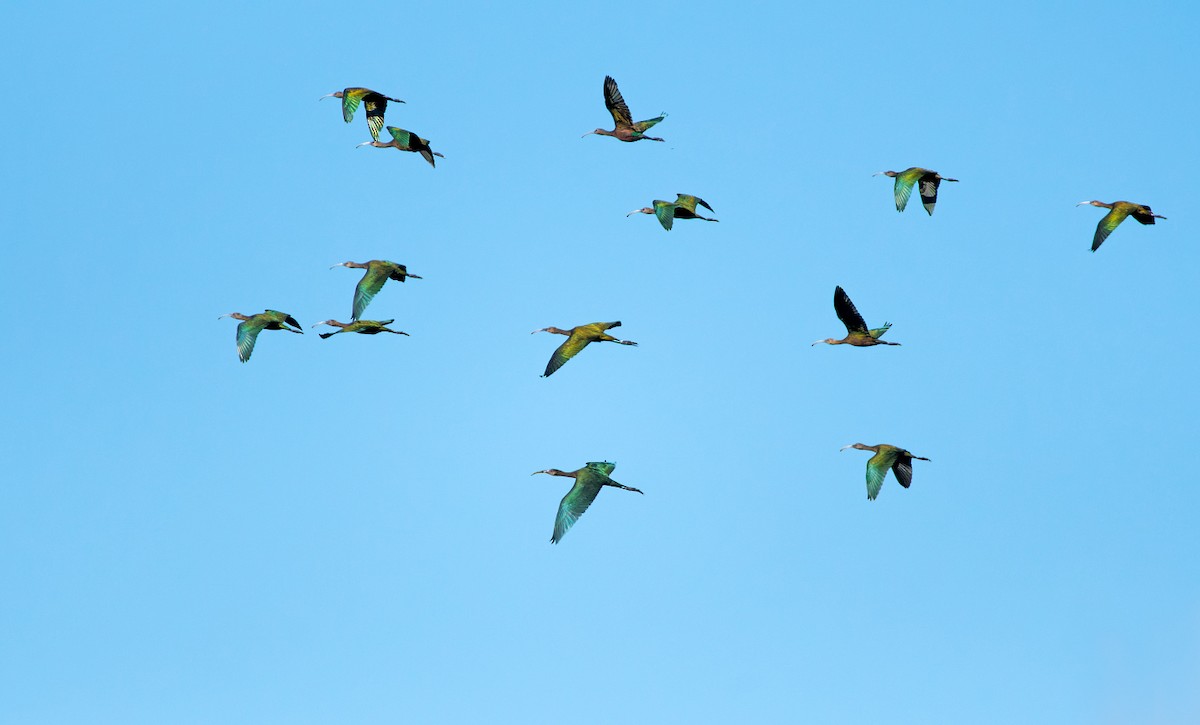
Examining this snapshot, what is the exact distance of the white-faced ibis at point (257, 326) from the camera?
6219 centimetres

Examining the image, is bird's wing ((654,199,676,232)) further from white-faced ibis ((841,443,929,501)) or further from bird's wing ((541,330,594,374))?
white-faced ibis ((841,443,929,501))

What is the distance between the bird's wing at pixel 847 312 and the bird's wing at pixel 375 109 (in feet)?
60.3

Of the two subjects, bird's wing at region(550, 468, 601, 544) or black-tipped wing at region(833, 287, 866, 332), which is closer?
bird's wing at region(550, 468, 601, 544)

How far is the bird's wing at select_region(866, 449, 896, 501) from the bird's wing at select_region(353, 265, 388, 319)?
18.6m

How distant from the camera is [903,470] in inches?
2329

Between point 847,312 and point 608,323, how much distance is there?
864cm

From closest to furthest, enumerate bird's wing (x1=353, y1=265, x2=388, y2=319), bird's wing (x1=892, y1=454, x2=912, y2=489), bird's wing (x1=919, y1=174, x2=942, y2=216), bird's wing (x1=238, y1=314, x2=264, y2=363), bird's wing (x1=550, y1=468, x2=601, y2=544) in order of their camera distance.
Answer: bird's wing (x1=550, y1=468, x2=601, y2=544), bird's wing (x1=892, y1=454, x2=912, y2=489), bird's wing (x1=353, y1=265, x2=388, y2=319), bird's wing (x1=238, y1=314, x2=264, y2=363), bird's wing (x1=919, y1=174, x2=942, y2=216)

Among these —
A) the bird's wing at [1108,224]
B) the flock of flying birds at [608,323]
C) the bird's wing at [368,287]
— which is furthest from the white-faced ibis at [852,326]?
the bird's wing at [368,287]

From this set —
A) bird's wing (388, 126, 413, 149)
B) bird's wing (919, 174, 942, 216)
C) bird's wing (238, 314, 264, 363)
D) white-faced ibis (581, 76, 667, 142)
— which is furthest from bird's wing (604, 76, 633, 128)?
bird's wing (238, 314, 264, 363)

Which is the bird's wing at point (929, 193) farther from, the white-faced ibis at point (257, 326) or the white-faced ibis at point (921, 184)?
the white-faced ibis at point (257, 326)

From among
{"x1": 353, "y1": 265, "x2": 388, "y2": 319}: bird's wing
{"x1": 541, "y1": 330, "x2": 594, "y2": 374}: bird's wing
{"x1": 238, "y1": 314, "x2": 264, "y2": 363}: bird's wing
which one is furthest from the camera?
{"x1": 238, "y1": 314, "x2": 264, "y2": 363}: bird's wing

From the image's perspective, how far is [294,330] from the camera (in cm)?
6278

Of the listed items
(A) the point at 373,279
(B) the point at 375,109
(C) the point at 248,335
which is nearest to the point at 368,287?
(A) the point at 373,279

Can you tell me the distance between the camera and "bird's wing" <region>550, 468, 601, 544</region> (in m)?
52.1
